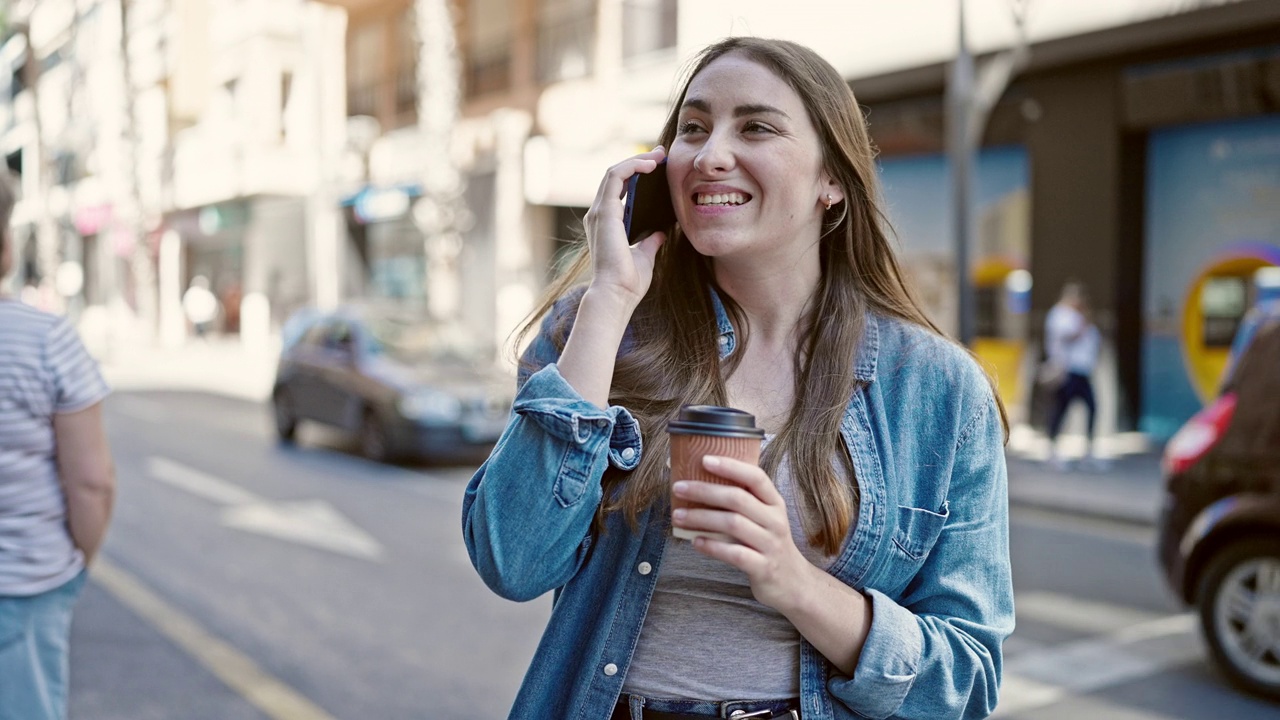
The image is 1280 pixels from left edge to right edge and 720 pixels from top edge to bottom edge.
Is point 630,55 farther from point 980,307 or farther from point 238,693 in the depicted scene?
point 238,693

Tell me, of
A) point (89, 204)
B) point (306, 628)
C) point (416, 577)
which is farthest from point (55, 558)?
point (89, 204)

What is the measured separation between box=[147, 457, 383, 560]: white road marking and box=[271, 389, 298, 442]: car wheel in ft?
8.57

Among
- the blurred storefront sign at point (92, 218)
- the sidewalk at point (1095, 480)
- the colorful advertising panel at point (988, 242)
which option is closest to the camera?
the sidewalk at point (1095, 480)

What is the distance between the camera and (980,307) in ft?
47.2

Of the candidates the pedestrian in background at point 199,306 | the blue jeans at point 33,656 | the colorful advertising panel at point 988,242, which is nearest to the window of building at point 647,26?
the colorful advertising panel at point 988,242

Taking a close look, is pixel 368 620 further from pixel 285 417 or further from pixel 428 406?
pixel 285 417

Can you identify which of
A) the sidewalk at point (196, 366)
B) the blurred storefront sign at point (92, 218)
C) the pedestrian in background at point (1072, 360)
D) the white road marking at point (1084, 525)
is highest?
the blurred storefront sign at point (92, 218)

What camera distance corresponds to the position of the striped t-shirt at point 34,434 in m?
2.51

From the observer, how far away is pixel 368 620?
592cm

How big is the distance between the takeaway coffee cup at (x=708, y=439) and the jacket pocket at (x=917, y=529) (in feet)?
1.21

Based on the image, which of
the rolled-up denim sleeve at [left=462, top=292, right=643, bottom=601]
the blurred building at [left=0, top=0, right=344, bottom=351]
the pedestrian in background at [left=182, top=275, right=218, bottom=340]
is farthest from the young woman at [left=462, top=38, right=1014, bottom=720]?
the pedestrian in background at [left=182, top=275, right=218, bottom=340]

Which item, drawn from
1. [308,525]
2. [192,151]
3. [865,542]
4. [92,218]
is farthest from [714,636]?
[92,218]

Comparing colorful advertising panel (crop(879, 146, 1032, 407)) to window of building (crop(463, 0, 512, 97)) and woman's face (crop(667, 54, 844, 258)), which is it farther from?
woman's face (crop(667, 54, 844, 258))

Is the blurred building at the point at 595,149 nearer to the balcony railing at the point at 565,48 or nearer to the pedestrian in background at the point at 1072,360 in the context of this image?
the balcony railing at the point at 565,48
